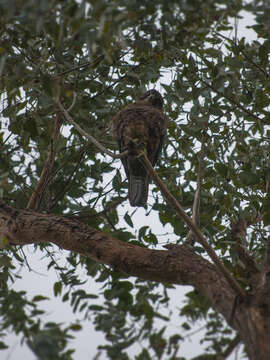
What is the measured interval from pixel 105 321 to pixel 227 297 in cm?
49

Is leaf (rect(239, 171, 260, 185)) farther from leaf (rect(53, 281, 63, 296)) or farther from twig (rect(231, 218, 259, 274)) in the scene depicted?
leaf (rect(53, 281, 63, 296))

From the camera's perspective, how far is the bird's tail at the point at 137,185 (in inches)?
128

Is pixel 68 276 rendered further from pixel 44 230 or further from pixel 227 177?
pixel 227 177

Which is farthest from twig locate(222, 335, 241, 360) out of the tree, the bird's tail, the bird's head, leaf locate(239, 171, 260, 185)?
the bird's head

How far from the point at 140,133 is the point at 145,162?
1.26 m

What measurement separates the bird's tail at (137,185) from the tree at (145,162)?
4.3 inches

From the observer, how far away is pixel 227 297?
5.61ft

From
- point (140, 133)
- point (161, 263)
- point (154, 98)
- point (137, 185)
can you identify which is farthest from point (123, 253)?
point (154, 98)

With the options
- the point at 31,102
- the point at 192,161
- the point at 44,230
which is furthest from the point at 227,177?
the point at 31,102

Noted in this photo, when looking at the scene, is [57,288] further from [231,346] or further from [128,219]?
[231,346]

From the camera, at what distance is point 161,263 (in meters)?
2.02

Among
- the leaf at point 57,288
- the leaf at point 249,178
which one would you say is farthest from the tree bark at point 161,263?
the leaf at point 249,178

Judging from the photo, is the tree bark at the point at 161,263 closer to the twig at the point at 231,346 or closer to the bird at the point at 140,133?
the twig at the point at 231,346

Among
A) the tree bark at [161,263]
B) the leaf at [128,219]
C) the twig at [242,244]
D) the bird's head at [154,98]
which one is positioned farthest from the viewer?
the bird's head at [154,98]
